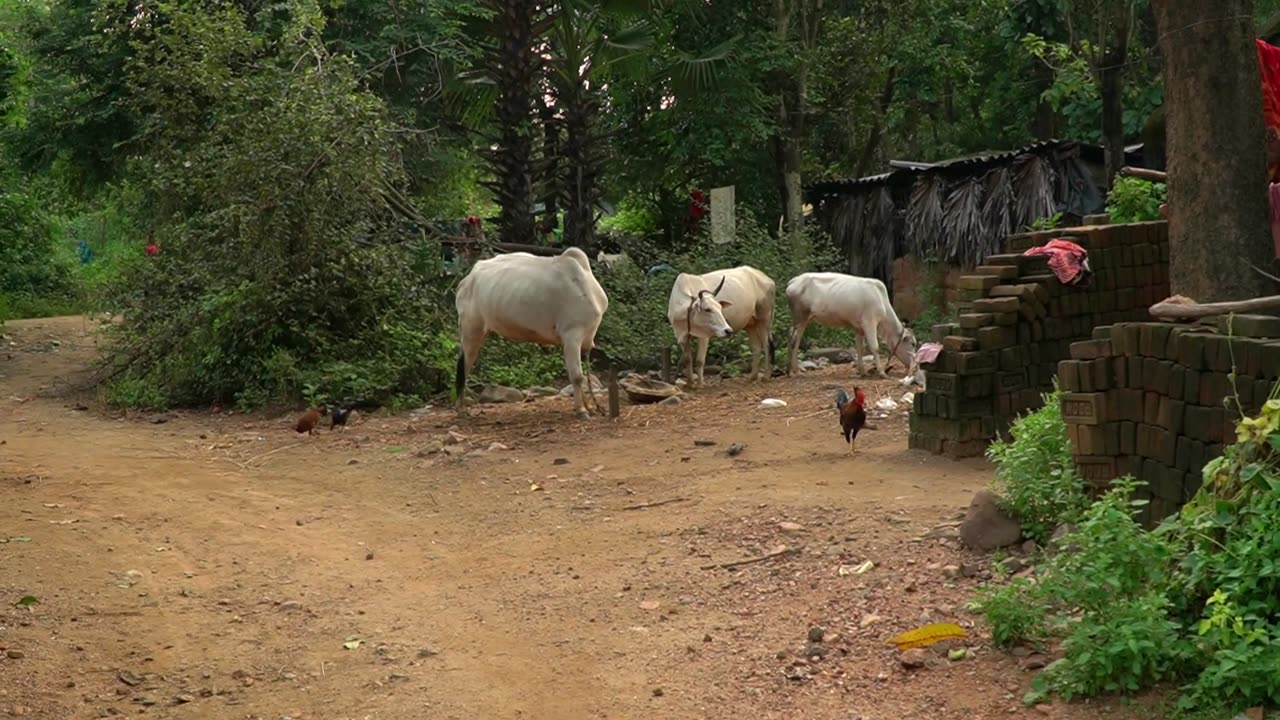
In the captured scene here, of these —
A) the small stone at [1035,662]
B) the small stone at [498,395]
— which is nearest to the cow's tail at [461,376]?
the small stone at [498,395]

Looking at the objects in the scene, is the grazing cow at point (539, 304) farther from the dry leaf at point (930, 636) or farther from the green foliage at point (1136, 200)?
the dry leaf at point (930, 636)

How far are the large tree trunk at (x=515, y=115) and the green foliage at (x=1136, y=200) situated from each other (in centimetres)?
931

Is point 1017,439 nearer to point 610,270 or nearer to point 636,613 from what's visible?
point 636,613

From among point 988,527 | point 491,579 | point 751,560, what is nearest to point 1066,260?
point 988,527

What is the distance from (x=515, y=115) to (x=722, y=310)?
4400mm

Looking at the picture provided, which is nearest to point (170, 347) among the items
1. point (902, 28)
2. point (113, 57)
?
point (113, 57)

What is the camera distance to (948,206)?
744 inches

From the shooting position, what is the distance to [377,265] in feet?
47.5

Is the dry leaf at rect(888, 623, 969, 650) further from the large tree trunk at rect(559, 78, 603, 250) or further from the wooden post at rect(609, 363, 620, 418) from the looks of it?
the large tree trunk at rect(559, 78, 603, 250)

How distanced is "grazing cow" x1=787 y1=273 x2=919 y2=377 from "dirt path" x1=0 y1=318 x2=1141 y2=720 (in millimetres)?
4247

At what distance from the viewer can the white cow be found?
14.4 meters

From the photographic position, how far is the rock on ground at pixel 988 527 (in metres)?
6.35

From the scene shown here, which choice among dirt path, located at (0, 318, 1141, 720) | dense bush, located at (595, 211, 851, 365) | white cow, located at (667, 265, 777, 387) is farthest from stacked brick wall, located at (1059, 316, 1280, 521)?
dense bush, located at (595, 211, 851, 365)

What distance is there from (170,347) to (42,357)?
20.1 ft
